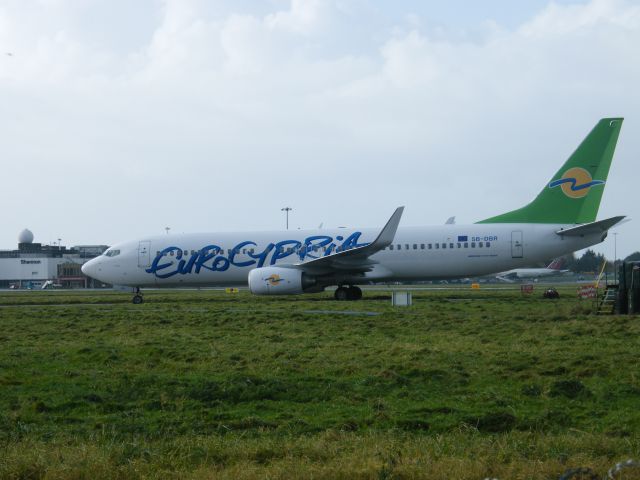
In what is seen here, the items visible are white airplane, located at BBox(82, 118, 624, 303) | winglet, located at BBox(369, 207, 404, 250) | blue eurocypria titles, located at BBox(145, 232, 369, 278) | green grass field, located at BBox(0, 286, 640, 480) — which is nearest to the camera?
green grass field, located at BBox(0, 286, 640, 480)

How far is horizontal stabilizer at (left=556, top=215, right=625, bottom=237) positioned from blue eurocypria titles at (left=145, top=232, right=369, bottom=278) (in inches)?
339

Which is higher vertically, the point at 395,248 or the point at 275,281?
the point at 395,248

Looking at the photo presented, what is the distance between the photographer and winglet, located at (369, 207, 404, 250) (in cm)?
3016

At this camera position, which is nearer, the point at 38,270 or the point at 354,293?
the point at 354,293

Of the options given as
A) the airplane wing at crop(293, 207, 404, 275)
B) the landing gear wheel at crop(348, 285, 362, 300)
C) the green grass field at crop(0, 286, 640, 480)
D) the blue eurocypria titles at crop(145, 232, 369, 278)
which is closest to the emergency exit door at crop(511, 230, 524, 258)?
the airplane wing at crop(293, 207, 404, 275)

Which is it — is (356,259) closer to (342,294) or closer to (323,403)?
(342,294)

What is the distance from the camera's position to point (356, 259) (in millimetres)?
31578

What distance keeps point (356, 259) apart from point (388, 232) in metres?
1.96

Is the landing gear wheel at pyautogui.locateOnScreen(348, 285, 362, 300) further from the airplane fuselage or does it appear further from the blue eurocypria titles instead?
the blue eurocypria titles

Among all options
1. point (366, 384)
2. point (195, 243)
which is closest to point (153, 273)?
point (195, 243)

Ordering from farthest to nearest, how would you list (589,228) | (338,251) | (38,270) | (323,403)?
(38,270) → (338,251) → (589,228) → (323,403)

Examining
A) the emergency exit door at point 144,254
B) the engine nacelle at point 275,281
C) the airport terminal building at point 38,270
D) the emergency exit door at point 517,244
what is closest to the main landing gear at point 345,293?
the engine nacelle at point 275,281

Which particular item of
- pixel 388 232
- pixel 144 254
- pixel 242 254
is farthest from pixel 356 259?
pixel 144 254

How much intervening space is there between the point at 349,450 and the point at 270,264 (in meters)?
27.0
